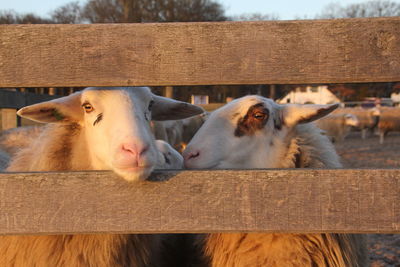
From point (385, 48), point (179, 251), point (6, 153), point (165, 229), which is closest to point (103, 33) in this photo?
point (165, 229)

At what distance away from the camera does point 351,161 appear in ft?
31.7

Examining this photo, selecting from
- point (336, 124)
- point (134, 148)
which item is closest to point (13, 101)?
point (134, 148)

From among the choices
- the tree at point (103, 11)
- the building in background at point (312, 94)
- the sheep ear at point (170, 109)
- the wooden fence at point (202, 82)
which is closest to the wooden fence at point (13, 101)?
the sheep ear at point (170, 109)

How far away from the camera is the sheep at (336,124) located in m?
13.3

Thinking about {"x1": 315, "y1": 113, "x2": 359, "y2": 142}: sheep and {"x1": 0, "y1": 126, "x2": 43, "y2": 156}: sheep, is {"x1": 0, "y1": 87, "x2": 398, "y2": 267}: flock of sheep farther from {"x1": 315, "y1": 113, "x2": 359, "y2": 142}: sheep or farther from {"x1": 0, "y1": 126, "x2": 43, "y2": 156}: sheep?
{"x1": 315, "y1": 113, "x2": 359, "y2": 142}: sheep

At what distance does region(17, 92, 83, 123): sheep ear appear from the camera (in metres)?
2.02

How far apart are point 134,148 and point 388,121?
57.1 ft

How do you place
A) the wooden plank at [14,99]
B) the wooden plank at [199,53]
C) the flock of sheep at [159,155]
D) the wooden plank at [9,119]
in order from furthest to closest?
1. the wooden plank at [9,119]
2. the wooden plank at [14,99]
3. the flock of sheep at [159,155]
4. the wooden plank at [199,53]

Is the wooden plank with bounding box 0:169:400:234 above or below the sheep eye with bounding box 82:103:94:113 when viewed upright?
below

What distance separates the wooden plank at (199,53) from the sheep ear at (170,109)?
96 cm

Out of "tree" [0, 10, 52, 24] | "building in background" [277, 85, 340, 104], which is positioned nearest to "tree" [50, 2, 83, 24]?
"tree" [0, 10, 52, 24]

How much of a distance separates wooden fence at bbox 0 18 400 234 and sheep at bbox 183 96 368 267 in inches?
25.1

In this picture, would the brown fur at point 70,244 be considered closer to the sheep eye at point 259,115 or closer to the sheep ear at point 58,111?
the sheep ear at point 58,111

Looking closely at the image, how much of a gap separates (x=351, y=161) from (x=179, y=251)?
26.5 feet
